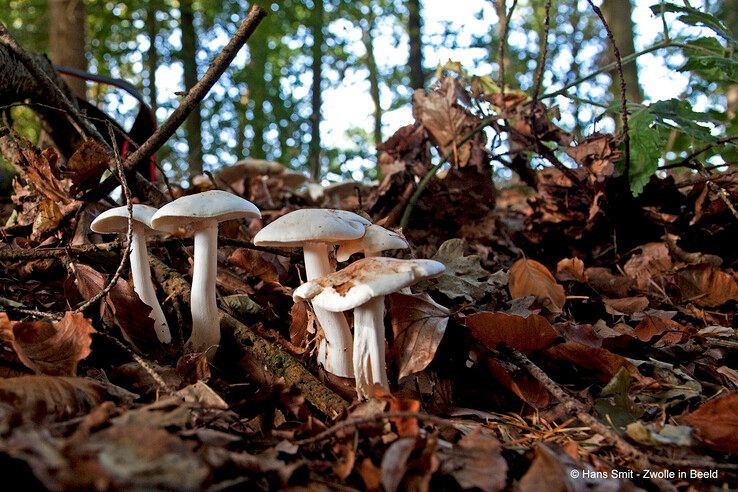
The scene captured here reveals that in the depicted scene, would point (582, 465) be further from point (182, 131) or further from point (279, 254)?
point (182, 131)

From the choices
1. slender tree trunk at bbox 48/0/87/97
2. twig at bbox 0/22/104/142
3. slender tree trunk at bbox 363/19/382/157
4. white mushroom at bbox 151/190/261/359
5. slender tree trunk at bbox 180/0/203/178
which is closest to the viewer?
white mushroom at bbox 151/190/261/359

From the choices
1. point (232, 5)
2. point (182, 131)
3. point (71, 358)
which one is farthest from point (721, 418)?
point (182, 131)

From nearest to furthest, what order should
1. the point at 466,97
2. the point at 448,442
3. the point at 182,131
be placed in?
the point at 448,442 → the point at 466,97 → the point at 182,131

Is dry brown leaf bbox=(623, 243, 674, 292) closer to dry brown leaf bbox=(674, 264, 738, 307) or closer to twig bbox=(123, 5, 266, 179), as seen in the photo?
dry brown leaf bbox=(674, 264, 738, 307)

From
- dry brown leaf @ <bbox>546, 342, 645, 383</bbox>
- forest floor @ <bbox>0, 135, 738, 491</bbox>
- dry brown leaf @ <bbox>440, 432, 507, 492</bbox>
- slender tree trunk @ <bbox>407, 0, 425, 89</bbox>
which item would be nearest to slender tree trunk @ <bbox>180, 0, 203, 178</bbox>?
slender tree trunk @ <bbox>407, 0, 425, 89</bbox>

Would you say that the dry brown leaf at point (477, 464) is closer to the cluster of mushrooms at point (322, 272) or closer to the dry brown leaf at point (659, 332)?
the cluster of mushrooms at point (322, 272)

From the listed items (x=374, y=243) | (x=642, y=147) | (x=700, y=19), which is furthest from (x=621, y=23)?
(x=374, y=243)
